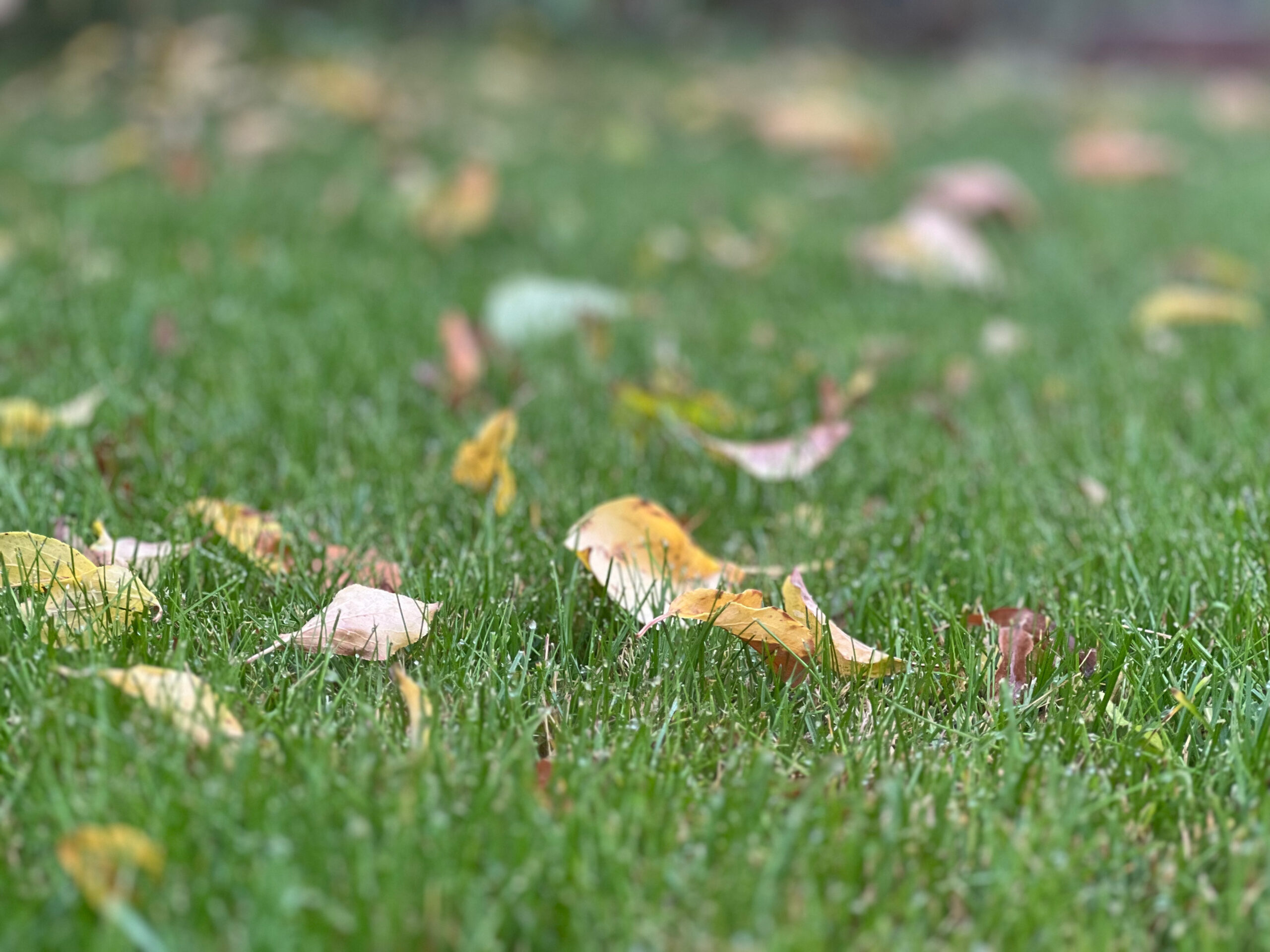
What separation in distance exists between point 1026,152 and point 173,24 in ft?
14.4

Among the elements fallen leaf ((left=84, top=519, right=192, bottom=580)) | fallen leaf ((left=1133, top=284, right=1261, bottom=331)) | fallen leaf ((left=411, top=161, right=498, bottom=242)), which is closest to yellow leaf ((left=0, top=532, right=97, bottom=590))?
fallen leaf ((left=84, top=519, right=192, bottom=580))

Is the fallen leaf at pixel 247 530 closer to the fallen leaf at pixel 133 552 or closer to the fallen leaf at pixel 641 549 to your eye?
the fallen leaf at pixel 133 552

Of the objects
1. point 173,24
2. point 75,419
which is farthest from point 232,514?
point 173,24

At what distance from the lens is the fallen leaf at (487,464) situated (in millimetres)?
1651

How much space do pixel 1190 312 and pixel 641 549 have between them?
168 centimetres

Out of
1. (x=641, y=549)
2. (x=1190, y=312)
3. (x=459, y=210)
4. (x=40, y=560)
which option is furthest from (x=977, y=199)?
(x=40, y=560)

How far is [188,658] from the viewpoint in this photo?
1183 millimetres

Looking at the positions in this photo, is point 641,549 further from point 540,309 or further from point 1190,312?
point 1190,312

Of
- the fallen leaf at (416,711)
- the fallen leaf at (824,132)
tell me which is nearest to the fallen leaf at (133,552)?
the fallen leaf at (416,711)

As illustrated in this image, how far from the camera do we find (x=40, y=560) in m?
1.24

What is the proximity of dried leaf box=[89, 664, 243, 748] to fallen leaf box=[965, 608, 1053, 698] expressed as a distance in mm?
724

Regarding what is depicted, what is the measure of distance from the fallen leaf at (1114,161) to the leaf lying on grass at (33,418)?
377 cm

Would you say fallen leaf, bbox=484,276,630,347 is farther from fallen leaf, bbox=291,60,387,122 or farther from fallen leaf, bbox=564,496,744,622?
fallen leaf, bbox=291,60,387,122

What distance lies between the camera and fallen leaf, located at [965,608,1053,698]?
1248 millimetres
